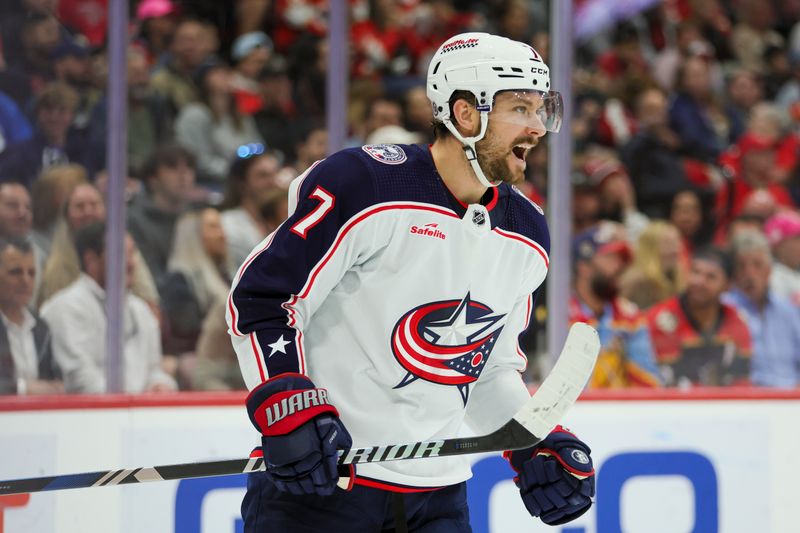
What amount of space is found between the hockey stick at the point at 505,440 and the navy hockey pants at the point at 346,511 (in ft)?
0.24

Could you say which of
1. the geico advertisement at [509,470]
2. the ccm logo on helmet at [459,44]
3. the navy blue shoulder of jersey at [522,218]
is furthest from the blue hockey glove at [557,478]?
the geico advertisement at [509,470]

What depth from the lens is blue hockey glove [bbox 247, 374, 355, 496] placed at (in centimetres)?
155

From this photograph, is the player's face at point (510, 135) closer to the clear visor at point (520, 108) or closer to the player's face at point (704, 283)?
the clear visor at point (520, 108)

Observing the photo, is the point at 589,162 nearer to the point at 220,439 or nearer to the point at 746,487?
the point at 746,487

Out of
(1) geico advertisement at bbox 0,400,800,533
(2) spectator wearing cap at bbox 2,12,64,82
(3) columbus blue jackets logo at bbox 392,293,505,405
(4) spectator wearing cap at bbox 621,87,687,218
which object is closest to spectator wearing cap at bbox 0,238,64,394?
(1) geico advertisement at bbox 0,400,800,533

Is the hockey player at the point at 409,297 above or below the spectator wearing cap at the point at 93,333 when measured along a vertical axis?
below

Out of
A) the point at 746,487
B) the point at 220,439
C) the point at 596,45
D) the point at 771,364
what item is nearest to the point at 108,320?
the point at 220,439

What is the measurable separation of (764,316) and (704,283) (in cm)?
23

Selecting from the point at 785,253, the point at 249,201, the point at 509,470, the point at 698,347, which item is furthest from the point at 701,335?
the point at 249,201

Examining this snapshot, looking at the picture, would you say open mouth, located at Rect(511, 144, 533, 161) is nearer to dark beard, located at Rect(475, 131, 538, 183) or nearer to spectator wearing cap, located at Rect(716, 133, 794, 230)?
dark beard, located at Rect(475, 131, 538, 183)

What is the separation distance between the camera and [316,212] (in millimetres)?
1689

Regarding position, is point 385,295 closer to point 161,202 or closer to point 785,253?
point 161,202

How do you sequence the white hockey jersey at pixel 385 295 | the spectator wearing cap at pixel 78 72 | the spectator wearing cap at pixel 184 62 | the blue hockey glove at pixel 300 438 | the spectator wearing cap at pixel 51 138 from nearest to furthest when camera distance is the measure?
the blue hockey glove at pixel 300 438 < the white hockey jersey at pixel 385 295 < the spectator wearing cap at pixel 51 138 < the spectator wearing cap at pixel 78 72 < the spectator wearing cap at pixel 184 62

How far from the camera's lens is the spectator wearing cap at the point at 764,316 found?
3732 mm
